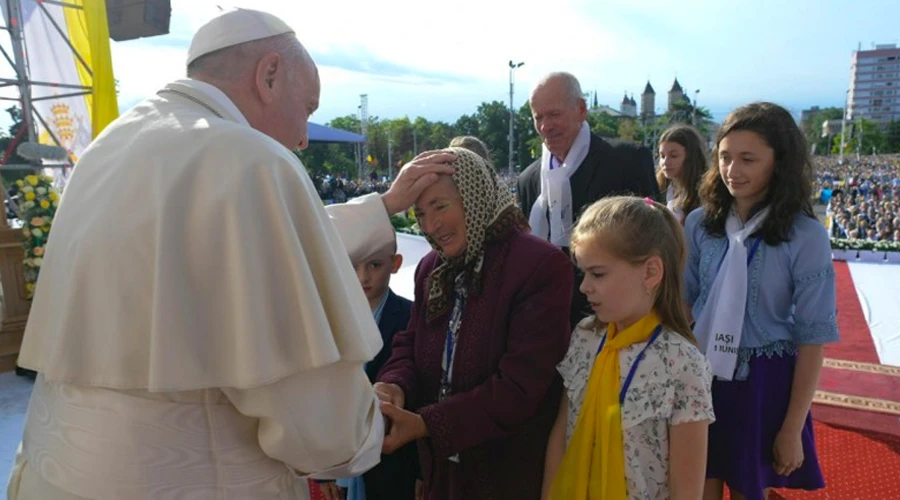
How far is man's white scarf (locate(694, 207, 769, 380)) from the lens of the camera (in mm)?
2158

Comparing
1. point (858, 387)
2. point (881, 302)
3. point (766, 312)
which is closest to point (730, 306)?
point (766, 312)

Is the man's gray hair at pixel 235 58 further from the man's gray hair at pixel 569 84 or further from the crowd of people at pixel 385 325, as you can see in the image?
the man's gray hair at pixel 569 84

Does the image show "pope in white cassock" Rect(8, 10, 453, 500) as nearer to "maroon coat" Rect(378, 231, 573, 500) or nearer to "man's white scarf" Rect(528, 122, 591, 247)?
"maroon coat" Rect(378, 231, 573, 500)

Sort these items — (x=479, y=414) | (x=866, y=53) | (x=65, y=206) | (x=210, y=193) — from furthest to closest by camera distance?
(x=866, y=53), (x=479, y=414), (x=65, y=206), (x=210, y=193)

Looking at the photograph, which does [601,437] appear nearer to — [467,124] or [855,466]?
[855,466]

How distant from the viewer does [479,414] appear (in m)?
1.59

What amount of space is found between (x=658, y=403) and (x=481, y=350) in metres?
0.51

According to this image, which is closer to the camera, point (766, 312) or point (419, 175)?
point (419, 175)

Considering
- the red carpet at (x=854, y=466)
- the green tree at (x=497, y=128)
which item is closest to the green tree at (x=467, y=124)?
the green tree at (x=497, y=128)

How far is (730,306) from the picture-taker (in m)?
2.17

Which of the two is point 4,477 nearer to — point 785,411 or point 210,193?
point 210,193

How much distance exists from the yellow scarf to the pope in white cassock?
2.29 feet

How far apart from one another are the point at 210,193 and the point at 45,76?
828 cm

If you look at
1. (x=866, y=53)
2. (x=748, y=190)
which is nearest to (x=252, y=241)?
(x=748, y=190)
